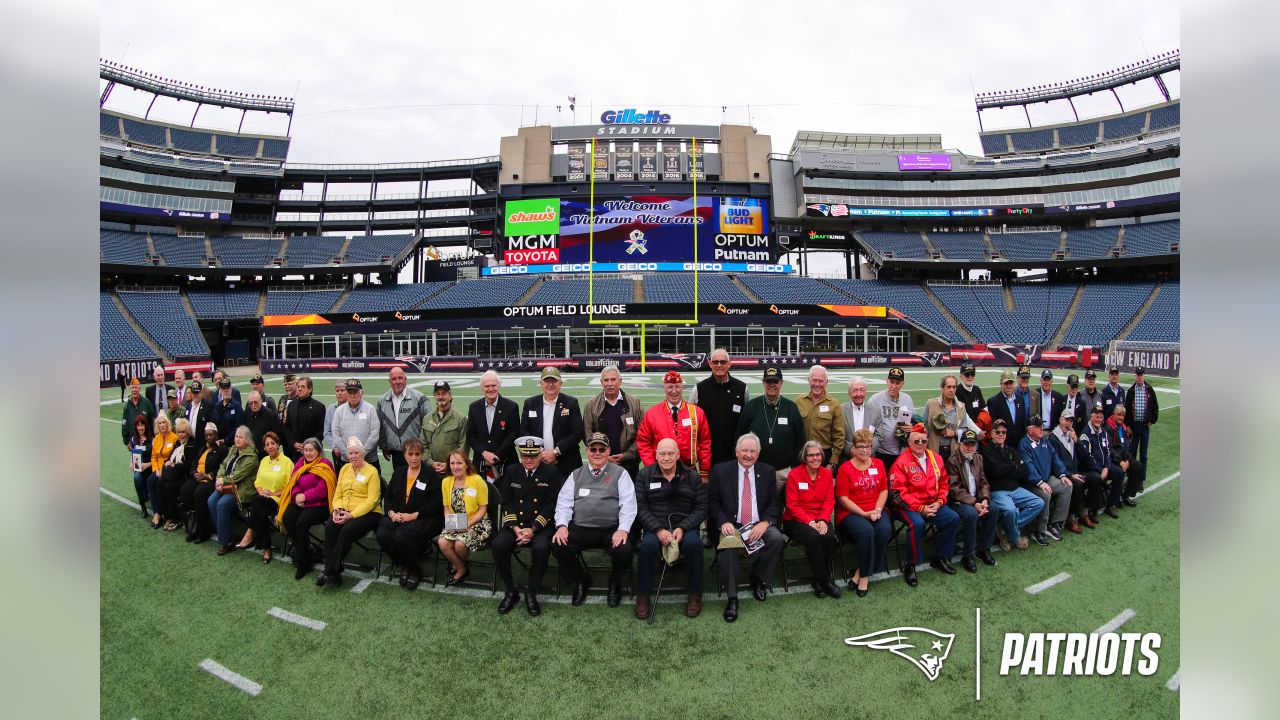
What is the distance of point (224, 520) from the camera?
5332 mm

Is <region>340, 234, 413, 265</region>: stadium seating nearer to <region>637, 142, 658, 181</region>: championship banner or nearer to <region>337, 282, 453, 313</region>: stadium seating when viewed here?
<region>337, 282, 453, 313</region>: stadium seating

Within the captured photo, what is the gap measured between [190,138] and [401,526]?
60629 millimetres

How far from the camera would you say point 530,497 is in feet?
15.0

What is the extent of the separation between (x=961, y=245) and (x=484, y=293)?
38805 millimetres

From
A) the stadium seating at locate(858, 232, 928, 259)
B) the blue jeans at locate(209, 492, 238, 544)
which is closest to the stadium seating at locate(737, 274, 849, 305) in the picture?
the stadium seating at locate(858, 232, 928, 259)

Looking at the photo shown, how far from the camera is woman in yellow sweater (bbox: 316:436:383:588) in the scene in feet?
15.1

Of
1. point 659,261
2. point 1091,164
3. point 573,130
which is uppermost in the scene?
point 573,130

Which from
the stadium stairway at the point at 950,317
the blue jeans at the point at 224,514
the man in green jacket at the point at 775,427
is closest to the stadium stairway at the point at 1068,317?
the stadium stairway at the point at 950,317

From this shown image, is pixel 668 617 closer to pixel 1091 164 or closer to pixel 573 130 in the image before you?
pixel 573 130

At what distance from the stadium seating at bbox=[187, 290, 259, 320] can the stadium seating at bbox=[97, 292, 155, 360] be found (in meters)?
4.35

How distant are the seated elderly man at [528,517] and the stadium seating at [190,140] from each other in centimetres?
6010

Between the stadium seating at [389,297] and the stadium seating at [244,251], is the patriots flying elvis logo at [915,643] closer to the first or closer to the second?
the stadium seating at [389,297]

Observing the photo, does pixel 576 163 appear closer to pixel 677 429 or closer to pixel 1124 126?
pixel 677 429
